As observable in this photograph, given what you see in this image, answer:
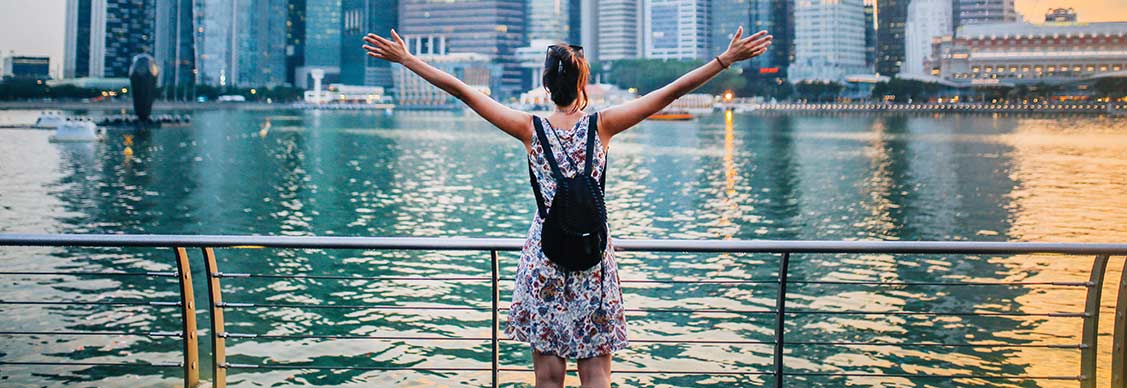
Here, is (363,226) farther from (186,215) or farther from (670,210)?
(670,210)

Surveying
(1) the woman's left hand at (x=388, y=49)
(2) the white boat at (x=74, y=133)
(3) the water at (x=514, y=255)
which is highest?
(2) the white boat at (x=74, y=133)

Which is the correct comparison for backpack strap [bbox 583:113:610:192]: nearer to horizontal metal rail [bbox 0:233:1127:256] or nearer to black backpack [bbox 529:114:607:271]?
black backpack [bbox 529:114:607:271]

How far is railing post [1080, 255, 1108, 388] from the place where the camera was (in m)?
4.65

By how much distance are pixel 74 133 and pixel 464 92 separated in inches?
2938

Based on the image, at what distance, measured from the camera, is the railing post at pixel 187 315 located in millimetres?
4672

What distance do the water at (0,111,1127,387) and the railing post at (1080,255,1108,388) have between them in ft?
21.8

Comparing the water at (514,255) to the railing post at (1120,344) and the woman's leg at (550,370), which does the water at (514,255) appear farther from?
the woman's leg at (550,370)

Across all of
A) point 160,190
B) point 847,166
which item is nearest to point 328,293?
point 160,190

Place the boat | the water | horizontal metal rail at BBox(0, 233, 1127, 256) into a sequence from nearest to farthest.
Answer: horizontal metal rail at BBox(0, 233, 1127, 256), the water, the boat

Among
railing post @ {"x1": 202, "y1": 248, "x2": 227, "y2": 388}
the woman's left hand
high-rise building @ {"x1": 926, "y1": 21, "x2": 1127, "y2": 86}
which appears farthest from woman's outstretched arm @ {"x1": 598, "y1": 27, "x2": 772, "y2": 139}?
high-rise building @ {"x1": 926, "y1": 21, "x2": 1127, "y2": 86}

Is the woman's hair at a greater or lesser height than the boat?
lesser

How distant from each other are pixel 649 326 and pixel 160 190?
27.8m

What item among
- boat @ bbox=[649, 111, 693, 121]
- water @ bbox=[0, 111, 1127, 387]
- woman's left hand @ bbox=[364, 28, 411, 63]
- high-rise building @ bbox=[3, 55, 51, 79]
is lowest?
water @ bbox=[0, 111, 1127, 387]

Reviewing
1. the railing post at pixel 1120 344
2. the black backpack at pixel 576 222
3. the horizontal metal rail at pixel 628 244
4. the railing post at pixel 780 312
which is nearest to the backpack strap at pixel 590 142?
the black backpack at pixel 576 222
